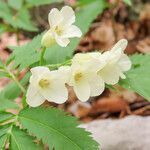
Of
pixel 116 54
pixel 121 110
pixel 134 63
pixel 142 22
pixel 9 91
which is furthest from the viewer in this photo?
pixel 142 22

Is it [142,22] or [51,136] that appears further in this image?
[142,22]

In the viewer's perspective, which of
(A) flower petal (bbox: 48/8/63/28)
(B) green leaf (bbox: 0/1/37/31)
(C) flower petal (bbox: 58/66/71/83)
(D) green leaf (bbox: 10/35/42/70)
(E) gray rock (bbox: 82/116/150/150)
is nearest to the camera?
(C) flower petal (bbox: 58/66/71/83)

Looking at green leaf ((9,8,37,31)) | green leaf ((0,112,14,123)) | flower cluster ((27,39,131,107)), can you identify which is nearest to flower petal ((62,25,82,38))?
flower cluster ((27,39,131,107))

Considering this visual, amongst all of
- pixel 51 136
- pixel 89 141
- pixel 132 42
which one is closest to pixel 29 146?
pixel 51 136

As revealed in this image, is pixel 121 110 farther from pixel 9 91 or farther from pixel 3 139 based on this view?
pixel 3 139

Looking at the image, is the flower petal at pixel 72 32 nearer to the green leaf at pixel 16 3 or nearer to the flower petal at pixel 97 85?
the flower petal at pixel 97 85

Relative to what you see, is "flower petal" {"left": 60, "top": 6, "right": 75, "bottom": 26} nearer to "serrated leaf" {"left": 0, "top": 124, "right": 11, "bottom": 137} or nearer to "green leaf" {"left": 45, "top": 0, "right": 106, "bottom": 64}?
"green leaf" {"left": 45, "top": 0, "right": 106, "bottom": 64}

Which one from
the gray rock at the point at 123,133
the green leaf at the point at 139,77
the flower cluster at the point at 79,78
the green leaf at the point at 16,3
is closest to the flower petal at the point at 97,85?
the flower cluster at the point at 79,78
